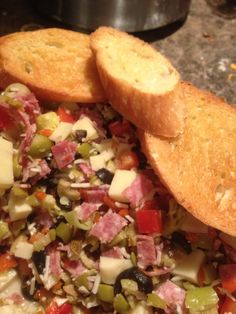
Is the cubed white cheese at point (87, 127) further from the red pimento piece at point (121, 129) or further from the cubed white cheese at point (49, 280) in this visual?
the cubed white cheese at point (49, 280)

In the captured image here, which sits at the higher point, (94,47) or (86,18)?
(94,47)

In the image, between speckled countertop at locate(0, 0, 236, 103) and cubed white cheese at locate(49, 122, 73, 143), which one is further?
speckled countertop at locate(0, 0, 236, 103)

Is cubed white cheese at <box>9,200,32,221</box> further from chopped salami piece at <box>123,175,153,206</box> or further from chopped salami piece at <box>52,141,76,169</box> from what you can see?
chopped salami piece at <box>123,175,153,206</box>

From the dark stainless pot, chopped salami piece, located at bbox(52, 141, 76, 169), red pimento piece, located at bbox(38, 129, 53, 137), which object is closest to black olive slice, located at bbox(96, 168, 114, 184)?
chopped salami piece, located at bbox(52, 141, 76, 169)

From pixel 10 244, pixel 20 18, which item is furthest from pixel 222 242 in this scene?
pixel 20 18

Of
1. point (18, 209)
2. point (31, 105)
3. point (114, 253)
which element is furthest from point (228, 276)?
point (31, 105)

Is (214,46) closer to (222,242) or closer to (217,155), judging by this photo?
(217,155)

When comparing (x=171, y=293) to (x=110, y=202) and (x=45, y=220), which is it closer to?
(x=110, y=202)
